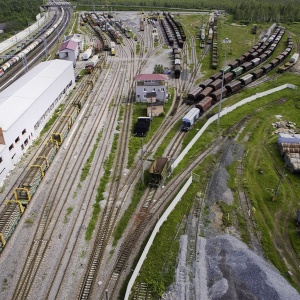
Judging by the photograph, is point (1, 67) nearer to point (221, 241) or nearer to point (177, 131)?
point (177, 131)

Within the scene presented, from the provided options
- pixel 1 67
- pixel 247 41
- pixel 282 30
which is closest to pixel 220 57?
pixel 247 41

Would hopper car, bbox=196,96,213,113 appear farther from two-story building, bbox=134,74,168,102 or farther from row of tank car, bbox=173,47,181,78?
row of tank car, bbox=173,47,181,78

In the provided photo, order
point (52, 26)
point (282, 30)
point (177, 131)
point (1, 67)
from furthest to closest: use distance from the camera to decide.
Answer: point (52, 26) < point (282, 30) < point (1, 67) < point (177, 131)

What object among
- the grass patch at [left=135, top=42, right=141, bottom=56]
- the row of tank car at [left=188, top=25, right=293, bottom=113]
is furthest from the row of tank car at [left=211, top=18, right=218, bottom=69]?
the grass patch at [left=135, top=42, right=141, bottom=56]

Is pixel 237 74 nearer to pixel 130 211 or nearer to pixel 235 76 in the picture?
pixel 235 76

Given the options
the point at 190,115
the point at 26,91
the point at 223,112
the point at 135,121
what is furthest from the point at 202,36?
the point at 26,91

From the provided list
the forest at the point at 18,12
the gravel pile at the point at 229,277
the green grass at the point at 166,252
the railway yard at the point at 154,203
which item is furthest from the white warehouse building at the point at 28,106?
the forest at the point at 18,12
